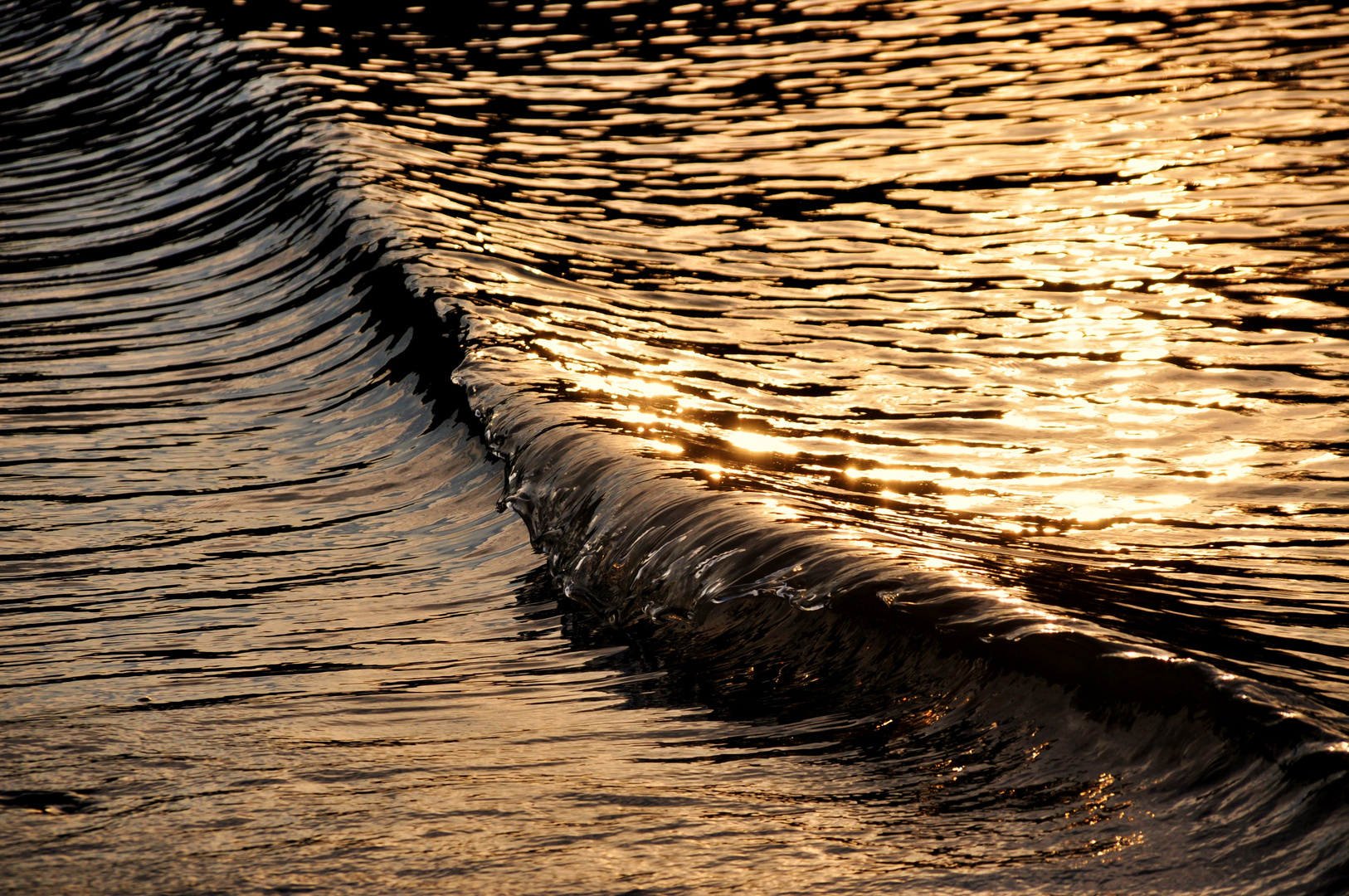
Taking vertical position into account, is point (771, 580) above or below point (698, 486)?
below

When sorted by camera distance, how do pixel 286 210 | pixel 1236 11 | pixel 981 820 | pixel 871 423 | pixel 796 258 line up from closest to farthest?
pixel 981 820, pixel 871 423, pixel 796 258, pixel 286 210, pixel 1236 11

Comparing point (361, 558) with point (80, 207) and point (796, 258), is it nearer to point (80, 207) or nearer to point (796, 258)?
point (796, 258)

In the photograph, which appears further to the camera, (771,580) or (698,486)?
(698,486)

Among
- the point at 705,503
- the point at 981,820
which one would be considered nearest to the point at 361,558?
the point at 705,503

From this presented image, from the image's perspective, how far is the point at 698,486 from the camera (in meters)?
5.07

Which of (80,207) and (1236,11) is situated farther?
(1236,11)

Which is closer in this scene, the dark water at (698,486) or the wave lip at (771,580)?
the dark water at (698,486)

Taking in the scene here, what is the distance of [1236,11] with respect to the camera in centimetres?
A: 1317

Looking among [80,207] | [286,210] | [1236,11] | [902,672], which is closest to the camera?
[902,672]

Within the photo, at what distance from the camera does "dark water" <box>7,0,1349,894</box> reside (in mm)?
3264

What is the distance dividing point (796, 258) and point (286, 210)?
3.70 metres

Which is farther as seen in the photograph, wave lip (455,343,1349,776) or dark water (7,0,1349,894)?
wave lip (455,343,1349,776)

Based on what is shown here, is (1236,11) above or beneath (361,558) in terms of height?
above

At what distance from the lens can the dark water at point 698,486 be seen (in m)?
3.26
